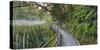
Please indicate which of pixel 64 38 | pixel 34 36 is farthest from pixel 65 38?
pixel 34 36

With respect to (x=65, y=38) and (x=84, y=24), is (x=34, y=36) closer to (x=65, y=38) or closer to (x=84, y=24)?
(x=65, y=38)

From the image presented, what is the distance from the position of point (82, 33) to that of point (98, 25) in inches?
10.5

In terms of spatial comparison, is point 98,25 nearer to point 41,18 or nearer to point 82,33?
point 82,33

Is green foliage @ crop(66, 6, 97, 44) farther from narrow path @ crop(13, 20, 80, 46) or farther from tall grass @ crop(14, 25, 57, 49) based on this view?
tall grass @ crop(14, 25, 57, 49)

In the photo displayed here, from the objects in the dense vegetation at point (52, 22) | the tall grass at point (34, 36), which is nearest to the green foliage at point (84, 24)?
the dense vegetation at point (52, 22)

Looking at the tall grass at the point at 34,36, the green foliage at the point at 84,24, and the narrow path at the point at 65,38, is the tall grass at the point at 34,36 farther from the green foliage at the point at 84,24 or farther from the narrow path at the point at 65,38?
the green foliage at the point at 84,24

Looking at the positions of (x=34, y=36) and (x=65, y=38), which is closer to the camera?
(x=34, y=36)

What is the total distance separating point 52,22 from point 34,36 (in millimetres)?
274

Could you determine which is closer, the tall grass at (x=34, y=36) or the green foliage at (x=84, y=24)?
the tall grass at (x=34, y=36)

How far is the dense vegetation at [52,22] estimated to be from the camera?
202cm

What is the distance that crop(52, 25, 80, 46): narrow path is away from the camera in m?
2.16

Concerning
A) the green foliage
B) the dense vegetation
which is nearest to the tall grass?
the dense vegetation

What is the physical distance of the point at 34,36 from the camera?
2078 mm
